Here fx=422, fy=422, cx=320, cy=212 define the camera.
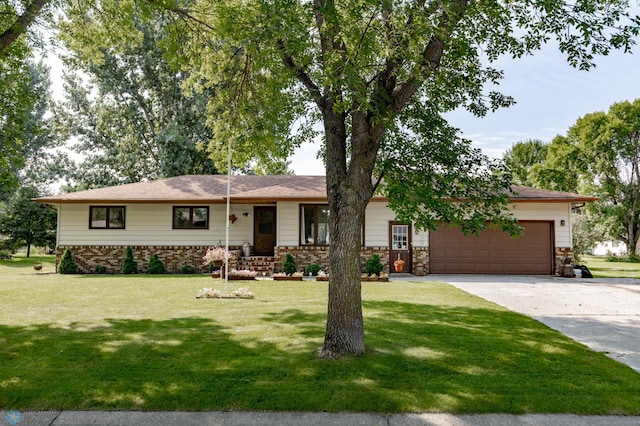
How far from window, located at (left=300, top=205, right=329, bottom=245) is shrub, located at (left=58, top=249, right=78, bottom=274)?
921 centimetres

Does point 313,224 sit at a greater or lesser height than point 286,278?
greater

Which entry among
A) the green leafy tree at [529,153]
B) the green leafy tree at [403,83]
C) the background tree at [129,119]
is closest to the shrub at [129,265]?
the background tree at [129,119]

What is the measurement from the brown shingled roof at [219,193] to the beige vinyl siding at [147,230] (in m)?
0.65

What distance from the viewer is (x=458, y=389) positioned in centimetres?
423

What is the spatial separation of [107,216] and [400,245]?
12.3m

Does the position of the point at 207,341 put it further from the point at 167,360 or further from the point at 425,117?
the point at 425,117

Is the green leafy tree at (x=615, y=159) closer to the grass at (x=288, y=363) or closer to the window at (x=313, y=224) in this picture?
the window at (x=313, y=224)

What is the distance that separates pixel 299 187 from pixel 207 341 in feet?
38.9

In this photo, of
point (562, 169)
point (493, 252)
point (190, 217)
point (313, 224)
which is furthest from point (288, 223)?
point (562, 169)

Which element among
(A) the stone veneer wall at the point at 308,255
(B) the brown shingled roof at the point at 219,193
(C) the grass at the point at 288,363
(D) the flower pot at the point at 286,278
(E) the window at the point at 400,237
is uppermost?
(B) the brown shingled roof at the point at 219,193

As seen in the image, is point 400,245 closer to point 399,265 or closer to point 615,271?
point 399,265

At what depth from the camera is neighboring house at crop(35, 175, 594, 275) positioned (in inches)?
648

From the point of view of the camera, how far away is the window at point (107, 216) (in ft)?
58.3

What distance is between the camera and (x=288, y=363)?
5004 millimetres
